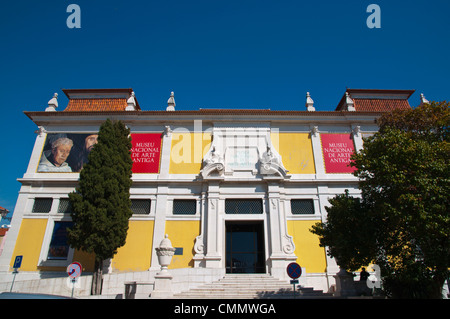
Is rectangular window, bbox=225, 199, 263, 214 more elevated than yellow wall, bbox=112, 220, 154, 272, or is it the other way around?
rectangular window, bbox=225, 199, 263, 214

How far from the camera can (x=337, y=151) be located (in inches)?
896

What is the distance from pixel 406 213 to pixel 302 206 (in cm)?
1062

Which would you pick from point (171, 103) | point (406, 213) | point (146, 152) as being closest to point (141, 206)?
point (146, 152)

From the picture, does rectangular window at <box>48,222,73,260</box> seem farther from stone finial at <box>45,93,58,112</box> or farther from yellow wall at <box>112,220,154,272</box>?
stone finial at <box>45,93,58,112</box>

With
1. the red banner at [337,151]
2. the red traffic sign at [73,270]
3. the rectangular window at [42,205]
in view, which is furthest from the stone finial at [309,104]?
the rectangular window at [42,205]

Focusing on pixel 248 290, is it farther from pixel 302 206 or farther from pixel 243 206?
pixel 302 206

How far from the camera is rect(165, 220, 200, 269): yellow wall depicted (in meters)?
19.2

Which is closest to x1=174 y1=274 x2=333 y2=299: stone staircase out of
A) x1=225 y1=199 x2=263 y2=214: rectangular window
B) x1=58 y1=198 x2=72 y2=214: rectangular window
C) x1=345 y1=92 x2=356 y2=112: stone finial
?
x1=225 y1=199 x2=263 y2=214: rectangular window

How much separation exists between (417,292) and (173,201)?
15.4 metres

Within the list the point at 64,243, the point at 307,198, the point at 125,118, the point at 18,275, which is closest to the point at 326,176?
the point at 307,198

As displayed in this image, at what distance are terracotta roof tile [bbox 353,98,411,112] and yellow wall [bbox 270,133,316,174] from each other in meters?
5.93

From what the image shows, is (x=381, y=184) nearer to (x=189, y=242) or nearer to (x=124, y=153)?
(x=189, y=242)
